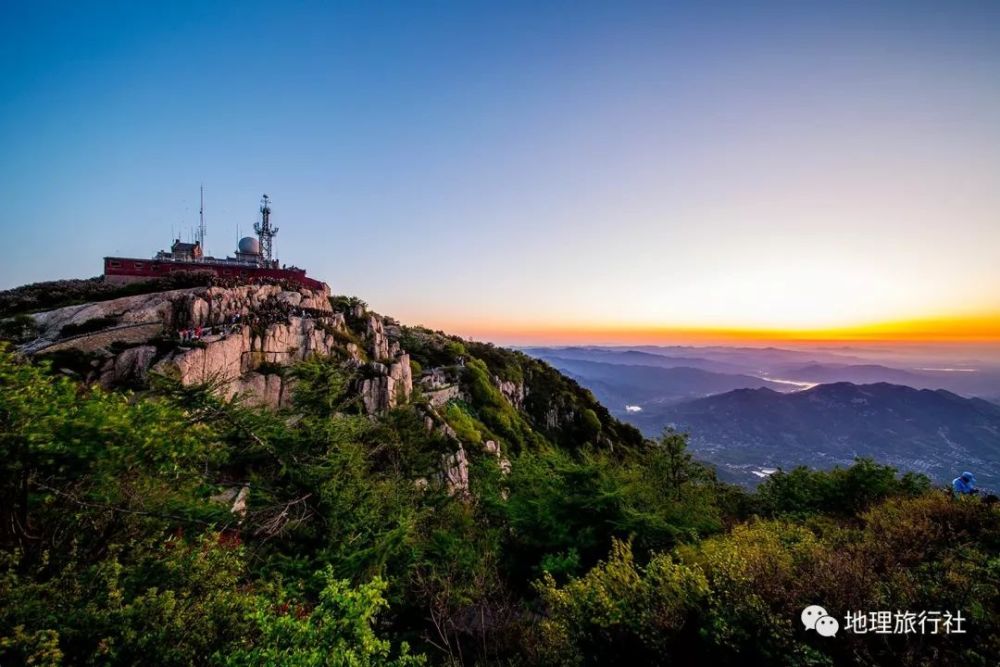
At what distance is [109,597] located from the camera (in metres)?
6.77

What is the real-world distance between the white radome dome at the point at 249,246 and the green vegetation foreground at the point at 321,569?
4729 cm

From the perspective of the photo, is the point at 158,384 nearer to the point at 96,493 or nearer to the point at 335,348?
the point at 96,493

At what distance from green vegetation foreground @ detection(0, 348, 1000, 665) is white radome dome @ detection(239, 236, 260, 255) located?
155 feet

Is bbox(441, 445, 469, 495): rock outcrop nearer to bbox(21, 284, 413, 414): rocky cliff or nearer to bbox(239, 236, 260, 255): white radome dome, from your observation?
bbox(21, 284, 413, 414): rocky cliff

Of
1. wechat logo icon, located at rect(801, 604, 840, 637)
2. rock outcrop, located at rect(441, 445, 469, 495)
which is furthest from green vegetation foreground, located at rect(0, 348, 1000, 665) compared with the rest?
rock outcrop, located at rect(441, 445, 469, 495)

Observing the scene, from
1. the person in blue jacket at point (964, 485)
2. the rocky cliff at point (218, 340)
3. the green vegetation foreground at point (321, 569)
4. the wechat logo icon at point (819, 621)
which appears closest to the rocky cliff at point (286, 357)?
the rocky cliff at point (218, 340)

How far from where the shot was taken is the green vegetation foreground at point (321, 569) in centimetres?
666

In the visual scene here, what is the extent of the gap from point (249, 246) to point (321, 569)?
55.2 m

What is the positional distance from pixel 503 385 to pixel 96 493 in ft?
138

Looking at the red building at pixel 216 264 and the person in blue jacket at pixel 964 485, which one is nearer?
the person in blue jacket at pixel 964 485

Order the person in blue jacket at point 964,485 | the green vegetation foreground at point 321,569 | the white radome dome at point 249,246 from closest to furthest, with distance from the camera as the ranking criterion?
the green vegetation foreground at point 321,569 → the person in blue jacket at point 964,485 → the white radome dome at point 249,246

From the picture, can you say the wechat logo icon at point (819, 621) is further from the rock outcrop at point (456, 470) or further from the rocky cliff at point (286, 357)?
the rock outcrop at point (456, 470)

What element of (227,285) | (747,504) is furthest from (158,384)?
(747,504)

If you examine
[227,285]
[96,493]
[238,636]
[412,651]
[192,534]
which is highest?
[227,285]
